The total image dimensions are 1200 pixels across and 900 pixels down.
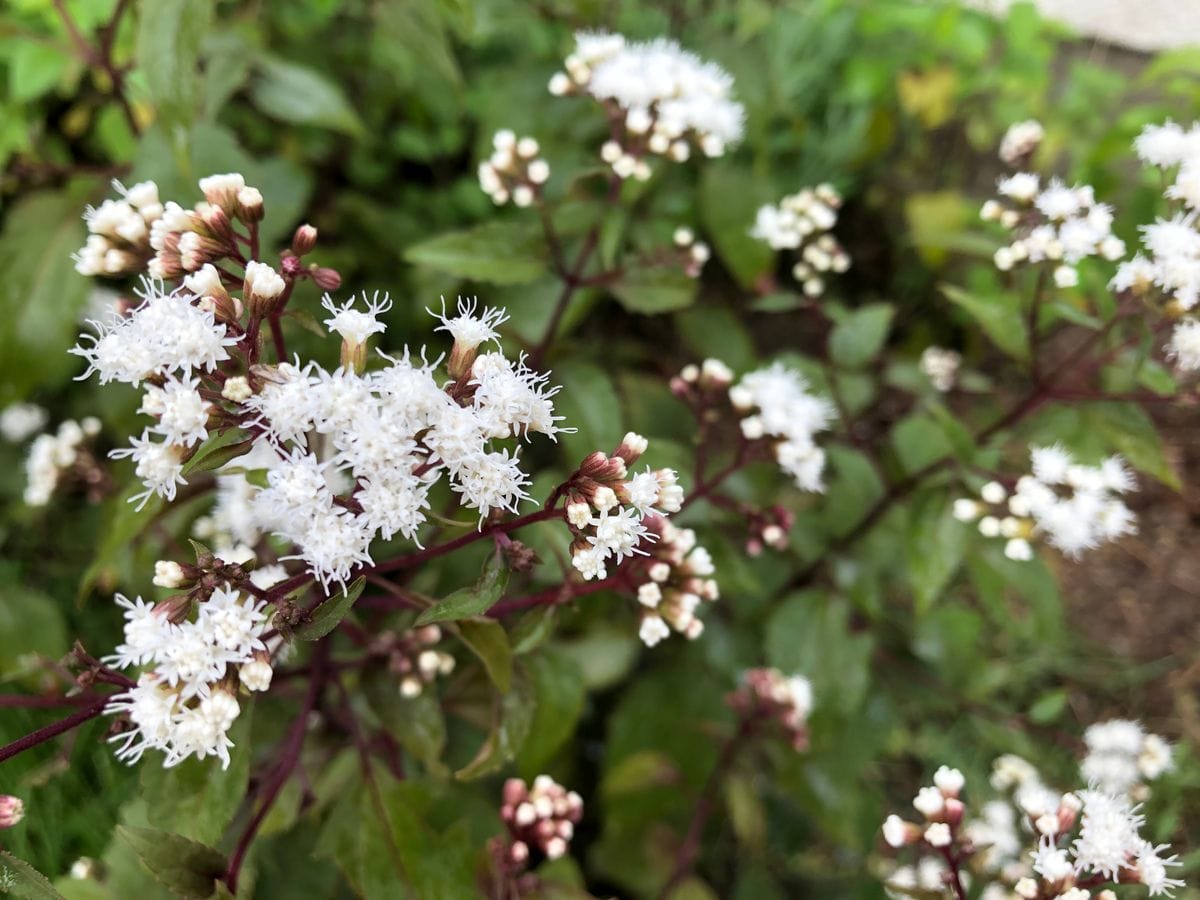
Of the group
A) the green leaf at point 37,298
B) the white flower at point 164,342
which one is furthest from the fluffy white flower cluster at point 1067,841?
the green leaf at point 37,298

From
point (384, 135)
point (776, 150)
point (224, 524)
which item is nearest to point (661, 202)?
point (776, 150)

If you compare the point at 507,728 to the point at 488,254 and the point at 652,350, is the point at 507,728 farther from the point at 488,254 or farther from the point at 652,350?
the point at 652,350

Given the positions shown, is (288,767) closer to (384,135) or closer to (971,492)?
(971,492)

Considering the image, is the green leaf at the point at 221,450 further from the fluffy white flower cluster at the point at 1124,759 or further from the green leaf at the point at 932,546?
the fluffy white flower cluster at the point at 1124,759

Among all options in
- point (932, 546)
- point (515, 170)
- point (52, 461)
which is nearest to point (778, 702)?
point (932, 546)

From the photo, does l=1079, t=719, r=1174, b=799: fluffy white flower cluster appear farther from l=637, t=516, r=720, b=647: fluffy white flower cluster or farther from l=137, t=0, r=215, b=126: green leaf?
l=137, t=0, r=215, b=126: green leaf

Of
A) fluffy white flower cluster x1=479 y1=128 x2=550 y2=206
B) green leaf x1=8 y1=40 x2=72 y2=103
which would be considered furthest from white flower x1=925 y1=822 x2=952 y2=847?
green leaf x1=8 y1=40 x2=72 y2=103
